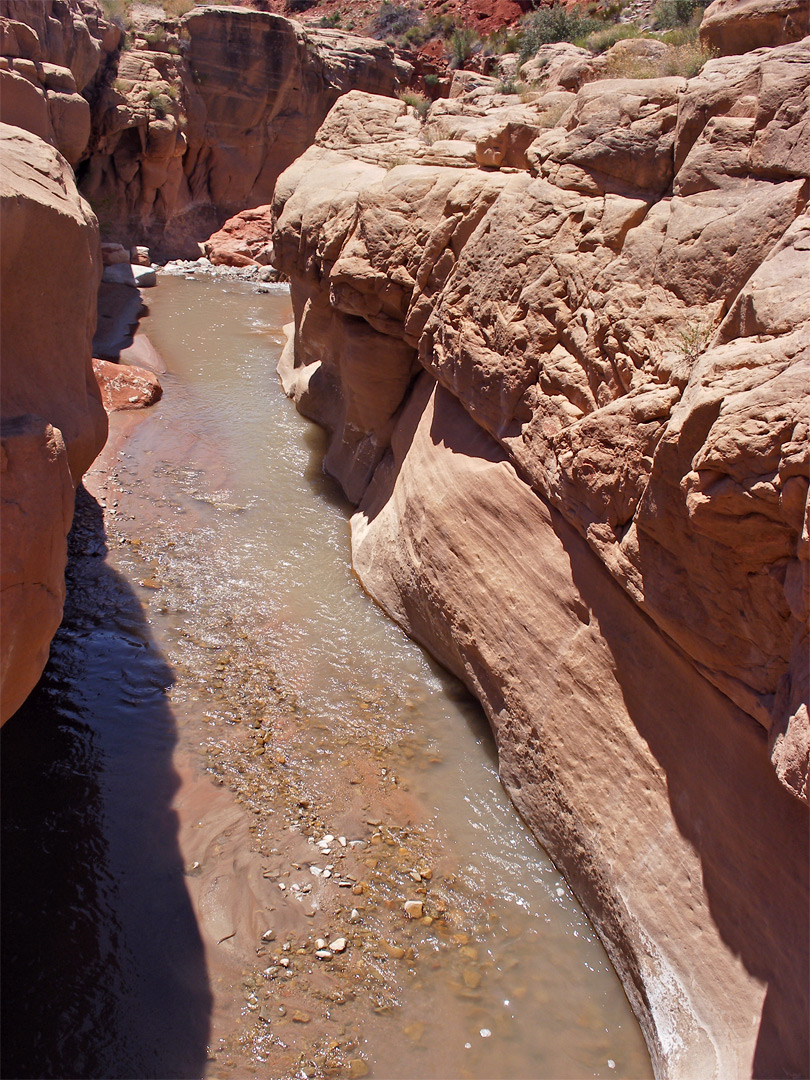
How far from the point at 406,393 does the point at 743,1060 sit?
240 inches

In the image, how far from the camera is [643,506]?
391 cm

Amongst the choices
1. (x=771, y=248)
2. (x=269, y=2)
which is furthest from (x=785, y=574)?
(x=269, y=2)

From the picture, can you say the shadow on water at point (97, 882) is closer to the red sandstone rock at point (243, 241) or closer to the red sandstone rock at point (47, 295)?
the red sandstone rock at point (47, 295)

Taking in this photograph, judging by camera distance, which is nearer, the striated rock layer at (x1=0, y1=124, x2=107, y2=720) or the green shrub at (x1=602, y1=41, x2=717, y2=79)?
the striated rock layer at (x1=0, y1=124, x2=107, y2=720)

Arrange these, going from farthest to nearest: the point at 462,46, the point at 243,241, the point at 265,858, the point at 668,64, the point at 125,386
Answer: the point at 462,46, the point at 243,241, the point at 125,386, the point at 668,64, the point at 265,858

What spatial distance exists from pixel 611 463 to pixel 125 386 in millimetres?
8071

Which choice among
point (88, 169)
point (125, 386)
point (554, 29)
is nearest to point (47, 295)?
point (125, 386)

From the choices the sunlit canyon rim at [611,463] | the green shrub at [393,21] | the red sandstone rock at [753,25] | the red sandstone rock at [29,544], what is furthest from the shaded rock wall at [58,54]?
the green shrub at [393,21]

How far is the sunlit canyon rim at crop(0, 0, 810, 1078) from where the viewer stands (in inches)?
130

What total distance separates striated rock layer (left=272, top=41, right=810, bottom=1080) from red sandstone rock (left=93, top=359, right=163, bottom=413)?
484 cm

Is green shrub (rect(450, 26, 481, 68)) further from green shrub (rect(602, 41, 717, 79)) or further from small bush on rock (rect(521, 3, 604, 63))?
green shrub (rect(602, 41, 717, 79))

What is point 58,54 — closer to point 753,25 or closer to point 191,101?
point 191,101

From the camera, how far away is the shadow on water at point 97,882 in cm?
350

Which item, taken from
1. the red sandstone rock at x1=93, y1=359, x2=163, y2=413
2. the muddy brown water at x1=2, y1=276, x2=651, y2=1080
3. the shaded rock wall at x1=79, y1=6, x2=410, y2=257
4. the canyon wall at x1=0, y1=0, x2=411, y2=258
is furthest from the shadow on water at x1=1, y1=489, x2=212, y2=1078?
the shaded rock wall at x1=79, y1=6, x2=410, y2=257
